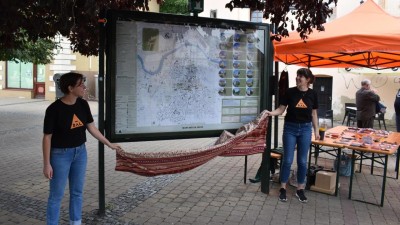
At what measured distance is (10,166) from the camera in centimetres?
700

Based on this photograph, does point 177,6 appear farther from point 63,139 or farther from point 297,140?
point 63,139

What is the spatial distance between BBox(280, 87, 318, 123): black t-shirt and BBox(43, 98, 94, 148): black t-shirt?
2677 mm

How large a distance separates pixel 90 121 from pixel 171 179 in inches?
99.8

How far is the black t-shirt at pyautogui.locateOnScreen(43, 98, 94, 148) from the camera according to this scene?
3494 mm

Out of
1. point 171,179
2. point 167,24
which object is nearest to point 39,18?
point 167,24

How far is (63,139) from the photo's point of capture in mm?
3570

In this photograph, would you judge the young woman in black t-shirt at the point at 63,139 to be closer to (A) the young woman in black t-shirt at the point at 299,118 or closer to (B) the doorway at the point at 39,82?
(A) the young woman in black t-shirt at the point at 299,118

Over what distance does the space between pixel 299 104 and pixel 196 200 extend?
1.81 meters

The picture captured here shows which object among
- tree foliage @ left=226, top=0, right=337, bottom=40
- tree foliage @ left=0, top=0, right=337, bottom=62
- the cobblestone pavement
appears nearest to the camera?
tree foliage @ left=0, top=0, right=337, bottom=62

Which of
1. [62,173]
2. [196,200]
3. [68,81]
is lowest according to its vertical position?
[196,200]

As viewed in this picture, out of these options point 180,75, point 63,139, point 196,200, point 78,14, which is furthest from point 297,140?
point 78,14

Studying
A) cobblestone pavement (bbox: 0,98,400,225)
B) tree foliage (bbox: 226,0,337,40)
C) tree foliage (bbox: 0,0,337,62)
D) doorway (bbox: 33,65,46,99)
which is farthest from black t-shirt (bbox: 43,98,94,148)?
doorway (bbox: 33,65,46,99)

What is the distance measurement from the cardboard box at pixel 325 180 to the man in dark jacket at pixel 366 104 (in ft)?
13.7

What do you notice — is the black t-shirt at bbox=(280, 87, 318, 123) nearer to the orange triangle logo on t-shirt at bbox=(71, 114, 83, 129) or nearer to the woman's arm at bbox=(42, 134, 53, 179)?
the orange triangle logo on t-shirt at bbox=(71, 114, 83, 129)
